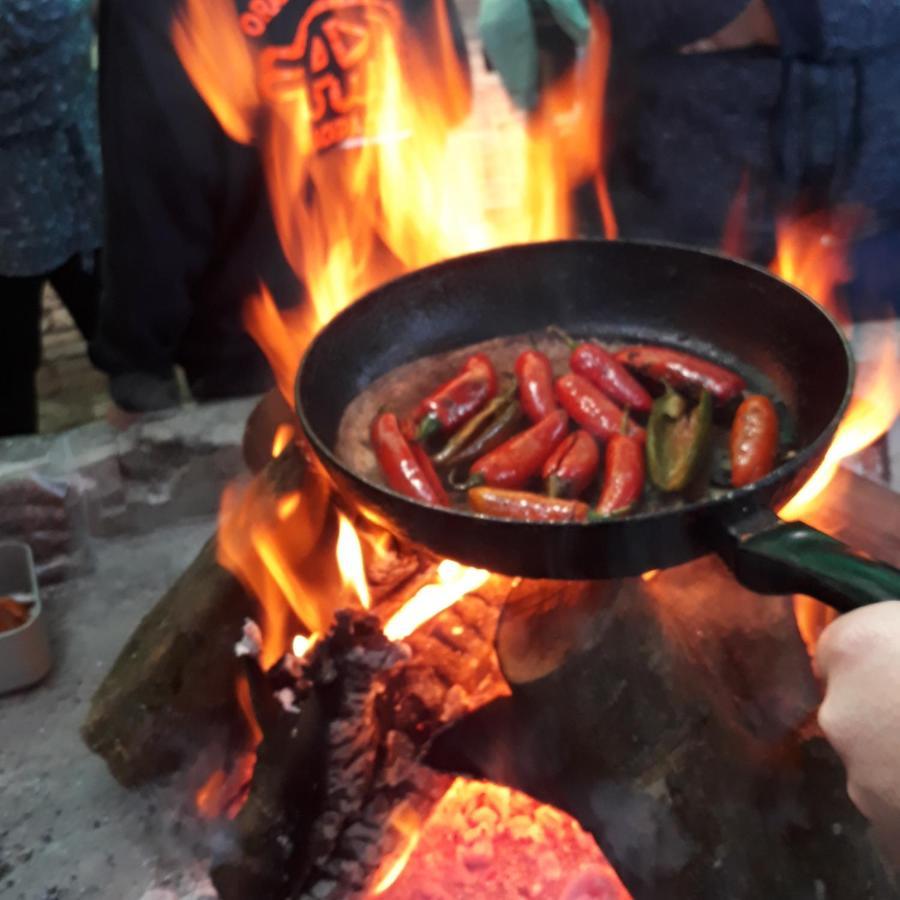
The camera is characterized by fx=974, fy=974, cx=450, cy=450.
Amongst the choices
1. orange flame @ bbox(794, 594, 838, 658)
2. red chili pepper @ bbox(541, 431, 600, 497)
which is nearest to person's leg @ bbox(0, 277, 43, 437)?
red chili pepper @ bbox(541, 431, 600, 497)

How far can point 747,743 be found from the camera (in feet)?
5.99

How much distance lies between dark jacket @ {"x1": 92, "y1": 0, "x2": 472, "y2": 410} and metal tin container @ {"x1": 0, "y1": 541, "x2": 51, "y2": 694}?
23.8 inches

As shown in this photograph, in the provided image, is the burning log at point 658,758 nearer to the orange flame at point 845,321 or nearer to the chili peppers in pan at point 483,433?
the chili peppers in pan at point 483,433

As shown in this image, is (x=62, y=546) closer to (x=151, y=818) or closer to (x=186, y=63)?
(x=151, y=818)

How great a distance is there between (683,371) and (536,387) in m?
0.31

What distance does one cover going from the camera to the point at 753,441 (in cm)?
183

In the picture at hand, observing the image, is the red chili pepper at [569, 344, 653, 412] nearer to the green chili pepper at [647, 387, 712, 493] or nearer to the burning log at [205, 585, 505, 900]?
the green chili pepper at [647, 387, 712, 493]

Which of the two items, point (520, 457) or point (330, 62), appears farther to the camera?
point (330, 62)

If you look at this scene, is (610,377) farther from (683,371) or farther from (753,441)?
(753,441)

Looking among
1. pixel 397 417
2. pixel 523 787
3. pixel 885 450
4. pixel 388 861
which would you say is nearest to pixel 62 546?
pixel 397 417

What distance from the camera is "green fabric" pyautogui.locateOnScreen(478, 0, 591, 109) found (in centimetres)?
298

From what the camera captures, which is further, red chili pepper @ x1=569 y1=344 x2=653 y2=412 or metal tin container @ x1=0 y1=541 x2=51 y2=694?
metal tin container @ x1=0 y1=541 x2=51 y2=694

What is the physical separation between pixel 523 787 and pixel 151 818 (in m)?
0.81

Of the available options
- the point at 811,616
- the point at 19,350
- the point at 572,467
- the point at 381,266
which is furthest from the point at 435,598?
the point at 19,350
